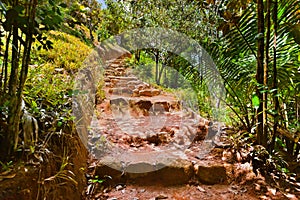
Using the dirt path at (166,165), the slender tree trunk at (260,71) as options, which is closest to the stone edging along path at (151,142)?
the dirt path at (166,165)

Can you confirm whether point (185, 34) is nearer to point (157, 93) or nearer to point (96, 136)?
point (157, 93)

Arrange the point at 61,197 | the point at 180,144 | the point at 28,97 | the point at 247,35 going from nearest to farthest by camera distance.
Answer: the point at 61,197
the point at 28,97
the point at 247,35
the point at 180,144

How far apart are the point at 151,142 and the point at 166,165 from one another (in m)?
0.68

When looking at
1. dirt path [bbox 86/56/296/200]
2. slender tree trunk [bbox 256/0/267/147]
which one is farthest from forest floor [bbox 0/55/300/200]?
slender tree trunk [bbox 256/0/267/147]

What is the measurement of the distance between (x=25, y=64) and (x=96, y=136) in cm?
116

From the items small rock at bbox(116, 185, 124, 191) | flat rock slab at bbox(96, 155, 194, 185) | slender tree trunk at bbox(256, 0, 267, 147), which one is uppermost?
slender tree trunk at bbox(256, 0, 267, 147)

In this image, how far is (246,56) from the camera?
1766 mm

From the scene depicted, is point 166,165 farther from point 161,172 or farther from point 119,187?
point 119,187

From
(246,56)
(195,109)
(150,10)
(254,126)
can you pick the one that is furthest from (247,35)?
(150,10)

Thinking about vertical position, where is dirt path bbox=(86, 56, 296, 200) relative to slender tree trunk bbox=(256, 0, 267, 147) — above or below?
below

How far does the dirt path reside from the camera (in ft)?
4.56

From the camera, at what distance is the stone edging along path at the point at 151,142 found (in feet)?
4.99

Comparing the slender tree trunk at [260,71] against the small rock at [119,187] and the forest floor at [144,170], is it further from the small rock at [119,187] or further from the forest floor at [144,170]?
the small rock at [119,187]

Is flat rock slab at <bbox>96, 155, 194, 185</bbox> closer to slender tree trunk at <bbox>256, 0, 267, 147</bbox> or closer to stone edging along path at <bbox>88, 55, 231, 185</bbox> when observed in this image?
stone edging along path at <bbox>88, 55, 231, 185</bbox>
